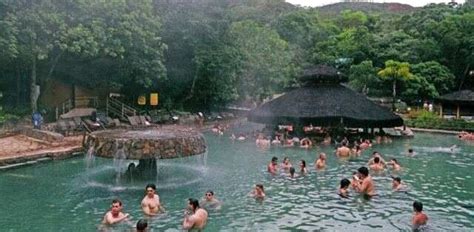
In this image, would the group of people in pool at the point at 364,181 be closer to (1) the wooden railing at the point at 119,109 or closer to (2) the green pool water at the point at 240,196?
(2) the green pool water at the point at 240,196

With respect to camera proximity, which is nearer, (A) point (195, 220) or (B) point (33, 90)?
(A) point (195, 220)

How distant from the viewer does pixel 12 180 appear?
17828mm

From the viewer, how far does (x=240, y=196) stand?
16.0 meters

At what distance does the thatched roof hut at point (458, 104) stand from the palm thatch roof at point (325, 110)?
43.4 ft

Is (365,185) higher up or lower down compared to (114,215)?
higher up

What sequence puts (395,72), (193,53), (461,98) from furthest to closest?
1. (395,72)
2. (461,98)
3. (193,53)

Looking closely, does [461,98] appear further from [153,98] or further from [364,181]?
[364,181]

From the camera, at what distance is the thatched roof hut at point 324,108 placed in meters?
31.1

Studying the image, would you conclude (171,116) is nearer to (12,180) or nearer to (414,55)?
(12,180)

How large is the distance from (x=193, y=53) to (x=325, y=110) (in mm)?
12304

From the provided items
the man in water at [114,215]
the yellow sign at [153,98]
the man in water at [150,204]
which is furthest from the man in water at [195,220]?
the yellow sign at [153,98]

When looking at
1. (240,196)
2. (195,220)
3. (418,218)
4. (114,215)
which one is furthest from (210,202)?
(418,218)

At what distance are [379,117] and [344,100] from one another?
2.35 meters

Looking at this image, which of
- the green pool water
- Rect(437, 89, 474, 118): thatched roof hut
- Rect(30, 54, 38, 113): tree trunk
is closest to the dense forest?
Rect(30, 54, 38, 113): tree trunk
